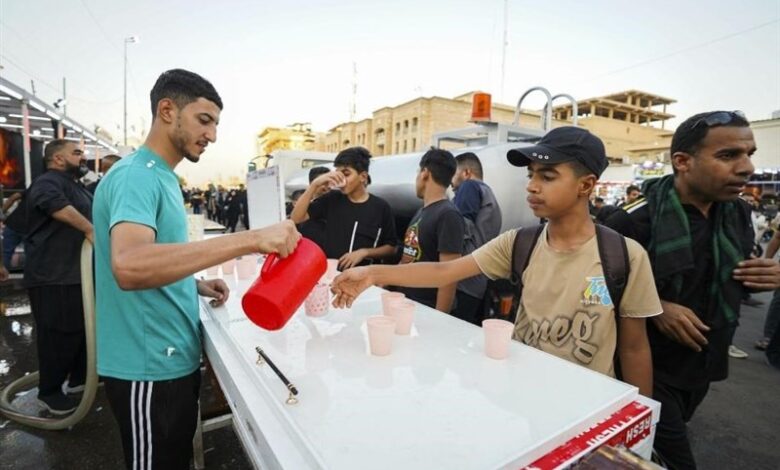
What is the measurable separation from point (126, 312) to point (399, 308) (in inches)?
40.6

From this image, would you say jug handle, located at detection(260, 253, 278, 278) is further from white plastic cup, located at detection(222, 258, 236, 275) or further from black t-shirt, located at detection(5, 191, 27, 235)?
black t-shirt, located at detection(5, 191, 27, 235)

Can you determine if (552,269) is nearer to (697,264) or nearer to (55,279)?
(697,264)

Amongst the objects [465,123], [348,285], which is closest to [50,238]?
[348,285]

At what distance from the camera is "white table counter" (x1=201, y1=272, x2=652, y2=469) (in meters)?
0.83

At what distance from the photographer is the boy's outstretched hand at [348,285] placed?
1700 millimetres

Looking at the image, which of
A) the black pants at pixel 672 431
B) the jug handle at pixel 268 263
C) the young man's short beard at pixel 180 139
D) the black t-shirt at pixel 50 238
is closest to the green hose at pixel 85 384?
the black t-shirt at pixel 50 238

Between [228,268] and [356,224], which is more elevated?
[356,224]

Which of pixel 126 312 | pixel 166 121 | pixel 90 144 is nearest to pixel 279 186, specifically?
pixel 166 121

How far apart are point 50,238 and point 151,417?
2727mm

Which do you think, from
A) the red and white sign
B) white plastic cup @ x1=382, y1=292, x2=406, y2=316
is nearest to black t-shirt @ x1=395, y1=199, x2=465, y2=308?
white plastic cup @ x1=382, y1=292, x2=406, y2=316

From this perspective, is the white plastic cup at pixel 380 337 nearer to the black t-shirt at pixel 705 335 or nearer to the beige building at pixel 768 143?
the black t-shirt at pixel 705 335

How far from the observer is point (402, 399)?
1.04 m

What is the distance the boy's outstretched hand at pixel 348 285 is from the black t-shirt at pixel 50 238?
2815 mm

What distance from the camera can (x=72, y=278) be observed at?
3.21 metres
